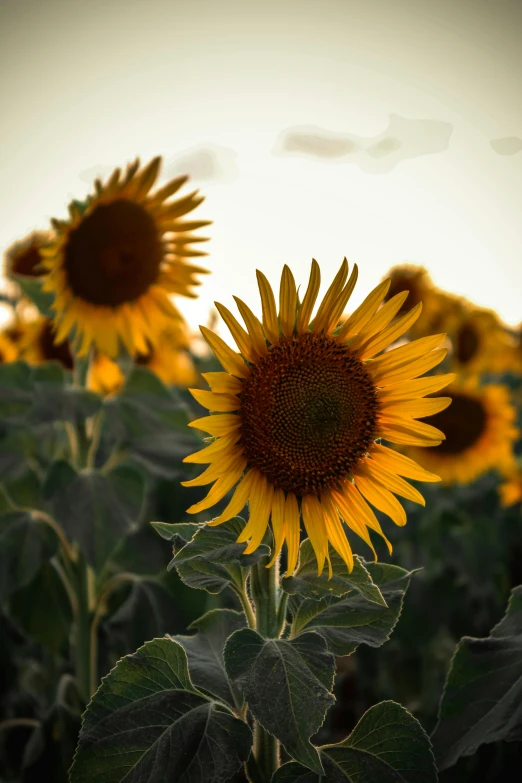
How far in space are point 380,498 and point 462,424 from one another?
143 inches

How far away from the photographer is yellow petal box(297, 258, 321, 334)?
1.54 m

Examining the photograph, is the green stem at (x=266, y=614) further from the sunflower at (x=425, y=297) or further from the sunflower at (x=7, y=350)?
the sunflower at (x=425, y=297)

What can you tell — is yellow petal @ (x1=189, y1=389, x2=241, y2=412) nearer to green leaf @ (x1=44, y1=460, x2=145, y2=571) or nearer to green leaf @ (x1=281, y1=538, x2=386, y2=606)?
green leaf @ (x1=281, y1=538, x2=386, y2=606)

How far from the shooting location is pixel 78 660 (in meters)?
2.72

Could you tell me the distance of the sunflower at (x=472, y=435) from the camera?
16.5ft

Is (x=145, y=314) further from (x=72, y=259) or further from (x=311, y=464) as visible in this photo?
(x=311, y=464)

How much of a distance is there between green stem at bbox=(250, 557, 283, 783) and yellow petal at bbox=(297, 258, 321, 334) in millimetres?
496

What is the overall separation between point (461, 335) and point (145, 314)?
10.2 feet

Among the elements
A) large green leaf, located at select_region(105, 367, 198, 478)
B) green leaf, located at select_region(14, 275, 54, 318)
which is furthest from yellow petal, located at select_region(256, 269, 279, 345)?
green leaf, located at select_region(14, 275, 54, 318)

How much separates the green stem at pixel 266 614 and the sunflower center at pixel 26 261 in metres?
3.25

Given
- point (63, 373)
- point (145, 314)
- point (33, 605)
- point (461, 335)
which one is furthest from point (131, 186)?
point (461, 335)

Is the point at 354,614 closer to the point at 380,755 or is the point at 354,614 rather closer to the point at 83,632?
the point at 380,755

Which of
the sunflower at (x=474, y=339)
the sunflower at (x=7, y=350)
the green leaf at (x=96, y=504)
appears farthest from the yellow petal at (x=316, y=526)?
the sunflower at (x=474, y=339)

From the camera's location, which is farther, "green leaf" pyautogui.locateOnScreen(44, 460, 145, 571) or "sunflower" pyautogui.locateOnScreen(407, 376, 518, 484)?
"sunflower" pyautogui.locateOnScreen(407, 376, 518, 484)
